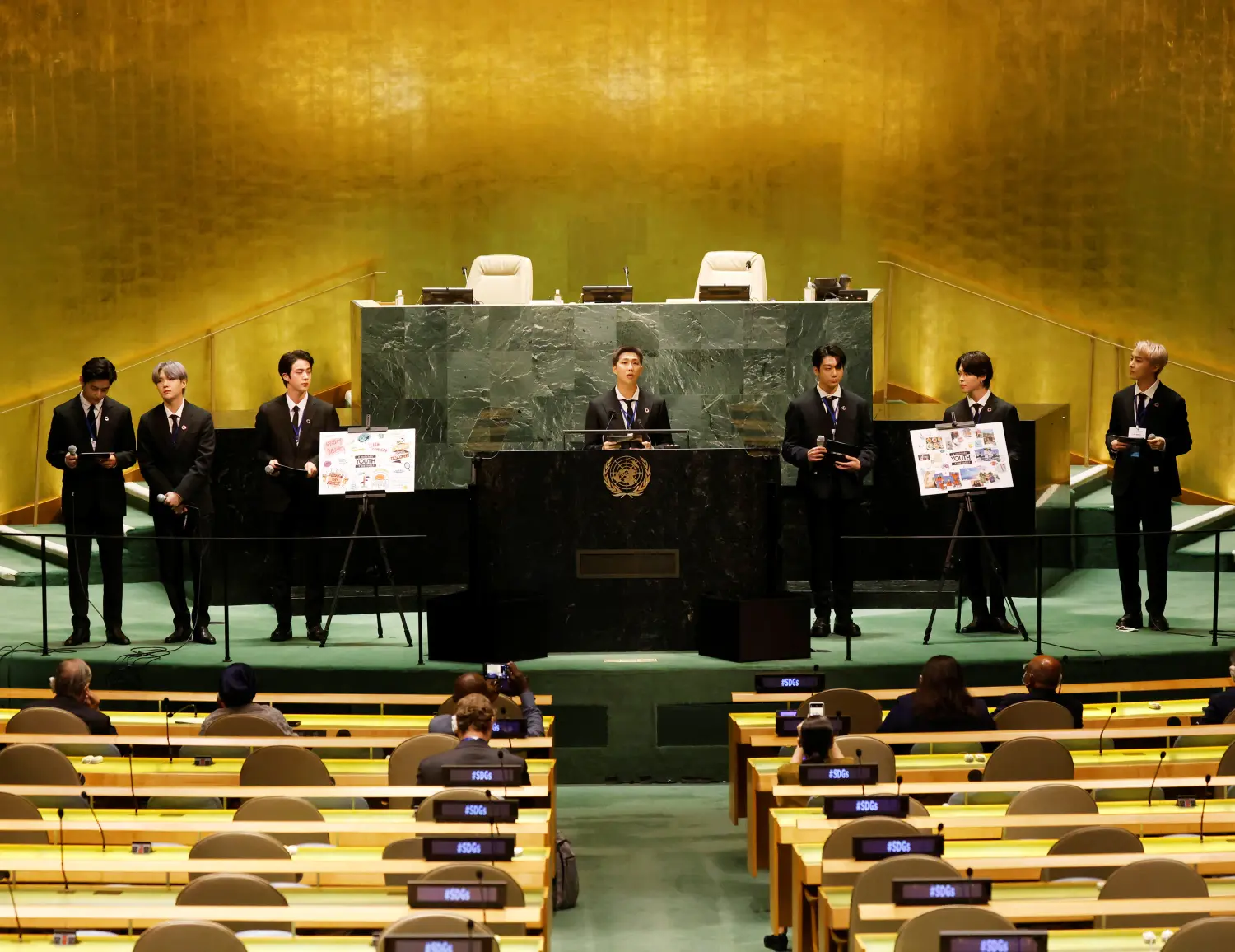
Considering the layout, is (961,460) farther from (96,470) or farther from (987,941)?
(987,941)

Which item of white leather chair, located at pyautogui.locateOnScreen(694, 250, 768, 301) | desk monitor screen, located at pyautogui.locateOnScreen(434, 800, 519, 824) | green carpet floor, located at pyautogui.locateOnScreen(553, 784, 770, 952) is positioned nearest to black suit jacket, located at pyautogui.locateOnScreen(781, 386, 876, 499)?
green carpet floor, located at pyautogui.locateOnScreen(553, 784, 770, 952)

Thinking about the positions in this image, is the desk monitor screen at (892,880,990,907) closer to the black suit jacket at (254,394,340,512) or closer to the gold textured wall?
the black suit jacket at (254,394,340,512)

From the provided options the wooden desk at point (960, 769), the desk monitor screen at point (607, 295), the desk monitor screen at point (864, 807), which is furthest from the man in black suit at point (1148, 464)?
the desk monitor screen at point (864, 807)

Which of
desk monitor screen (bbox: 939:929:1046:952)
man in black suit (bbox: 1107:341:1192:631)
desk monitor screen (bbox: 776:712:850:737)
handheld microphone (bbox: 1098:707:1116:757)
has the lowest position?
handheld microphone (bbox: 1098:707:1116:757)

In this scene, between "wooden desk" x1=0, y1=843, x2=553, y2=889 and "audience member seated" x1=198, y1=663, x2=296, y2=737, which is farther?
"audience member seated" x1=198, y1=663, x2=296, y2=737

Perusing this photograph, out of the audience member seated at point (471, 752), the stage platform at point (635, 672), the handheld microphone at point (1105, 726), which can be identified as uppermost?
the audience member seated at point (471, 752)

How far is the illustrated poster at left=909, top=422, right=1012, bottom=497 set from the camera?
8828 millimetres

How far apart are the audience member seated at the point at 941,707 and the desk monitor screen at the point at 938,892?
240cm

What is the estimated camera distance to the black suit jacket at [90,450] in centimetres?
894

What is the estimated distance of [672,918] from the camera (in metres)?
6.32

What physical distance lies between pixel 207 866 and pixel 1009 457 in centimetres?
550

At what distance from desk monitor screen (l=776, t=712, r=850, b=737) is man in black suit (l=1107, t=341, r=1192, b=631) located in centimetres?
292

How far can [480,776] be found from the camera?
19.0 feet

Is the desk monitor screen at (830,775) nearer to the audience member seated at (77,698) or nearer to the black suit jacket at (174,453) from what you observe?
the audience member seated at (77,698)
